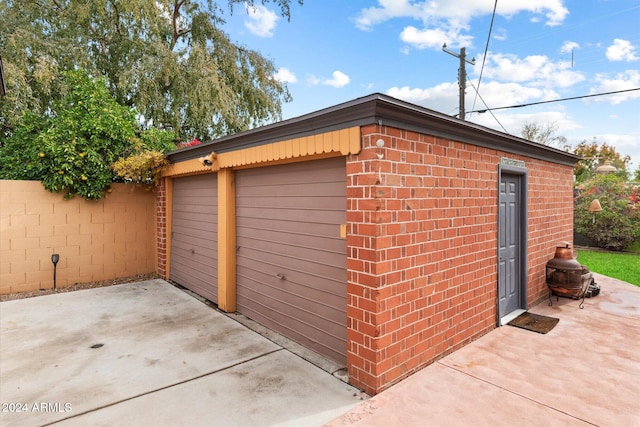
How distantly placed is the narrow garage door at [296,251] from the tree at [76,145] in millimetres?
3421

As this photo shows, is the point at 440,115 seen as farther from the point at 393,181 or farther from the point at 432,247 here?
the point at 432,247

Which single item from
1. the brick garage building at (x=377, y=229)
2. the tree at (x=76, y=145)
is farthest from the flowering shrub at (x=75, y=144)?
the brick garage building at (x=377, y=229)

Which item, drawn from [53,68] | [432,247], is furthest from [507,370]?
[53,68]

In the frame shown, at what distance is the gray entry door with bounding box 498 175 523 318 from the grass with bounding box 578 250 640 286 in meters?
4.02

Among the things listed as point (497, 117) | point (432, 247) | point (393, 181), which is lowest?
point (432, 247)

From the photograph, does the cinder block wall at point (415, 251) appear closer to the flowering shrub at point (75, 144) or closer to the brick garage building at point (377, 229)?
the brick garage building at point (377, 229)

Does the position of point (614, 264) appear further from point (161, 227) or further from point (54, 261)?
point (54, 261)

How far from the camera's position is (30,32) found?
902 centimetres

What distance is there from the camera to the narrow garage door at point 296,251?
3387 millimetres

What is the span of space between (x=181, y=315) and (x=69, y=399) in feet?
6.98

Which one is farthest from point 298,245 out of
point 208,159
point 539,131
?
point 539,131

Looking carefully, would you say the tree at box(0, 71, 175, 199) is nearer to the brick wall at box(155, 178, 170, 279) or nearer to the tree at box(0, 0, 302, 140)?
the brick wall at box(155, 178, 170, 279)

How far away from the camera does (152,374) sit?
10.3 ft

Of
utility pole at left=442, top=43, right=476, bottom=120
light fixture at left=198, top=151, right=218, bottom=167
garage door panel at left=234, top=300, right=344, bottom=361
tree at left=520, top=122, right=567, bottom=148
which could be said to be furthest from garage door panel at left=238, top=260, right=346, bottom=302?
tree at left=520, top=122, right=567, bottom=148
